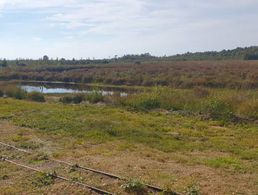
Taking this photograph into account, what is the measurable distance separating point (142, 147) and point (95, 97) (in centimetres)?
1399

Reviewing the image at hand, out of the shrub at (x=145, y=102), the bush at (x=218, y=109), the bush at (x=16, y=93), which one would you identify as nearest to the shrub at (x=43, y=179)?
the bush at (x=218, y=109)

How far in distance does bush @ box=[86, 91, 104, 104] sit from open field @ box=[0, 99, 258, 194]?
6.06 m

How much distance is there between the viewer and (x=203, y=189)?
317 inches

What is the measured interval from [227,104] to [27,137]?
852 centimetres

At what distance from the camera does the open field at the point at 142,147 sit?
874 cm

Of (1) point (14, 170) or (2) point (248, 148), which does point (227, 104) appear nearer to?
(2) point (248, 148)

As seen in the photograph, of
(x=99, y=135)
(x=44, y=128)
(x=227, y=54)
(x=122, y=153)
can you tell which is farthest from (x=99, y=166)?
(x=227, y=54)

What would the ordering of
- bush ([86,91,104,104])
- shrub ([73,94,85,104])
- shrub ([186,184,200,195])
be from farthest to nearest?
1. shrub ([73,94,85,104])
2. bush ([86,91,104,104])
3. shrub ([186,184,200,195])

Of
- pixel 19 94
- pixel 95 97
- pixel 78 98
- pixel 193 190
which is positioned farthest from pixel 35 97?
pixel 193 190

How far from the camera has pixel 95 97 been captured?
25.8 metres

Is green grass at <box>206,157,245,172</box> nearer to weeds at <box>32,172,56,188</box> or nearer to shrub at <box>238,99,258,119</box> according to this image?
weeds at <box>32,172,56,188</box>

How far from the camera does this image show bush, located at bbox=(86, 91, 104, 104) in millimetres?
25578

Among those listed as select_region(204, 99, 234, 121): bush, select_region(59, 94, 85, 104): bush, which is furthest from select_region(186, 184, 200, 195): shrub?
select_region(59, 94, 85, 104): bush

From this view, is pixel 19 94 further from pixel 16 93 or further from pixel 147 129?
pixel 147 129
